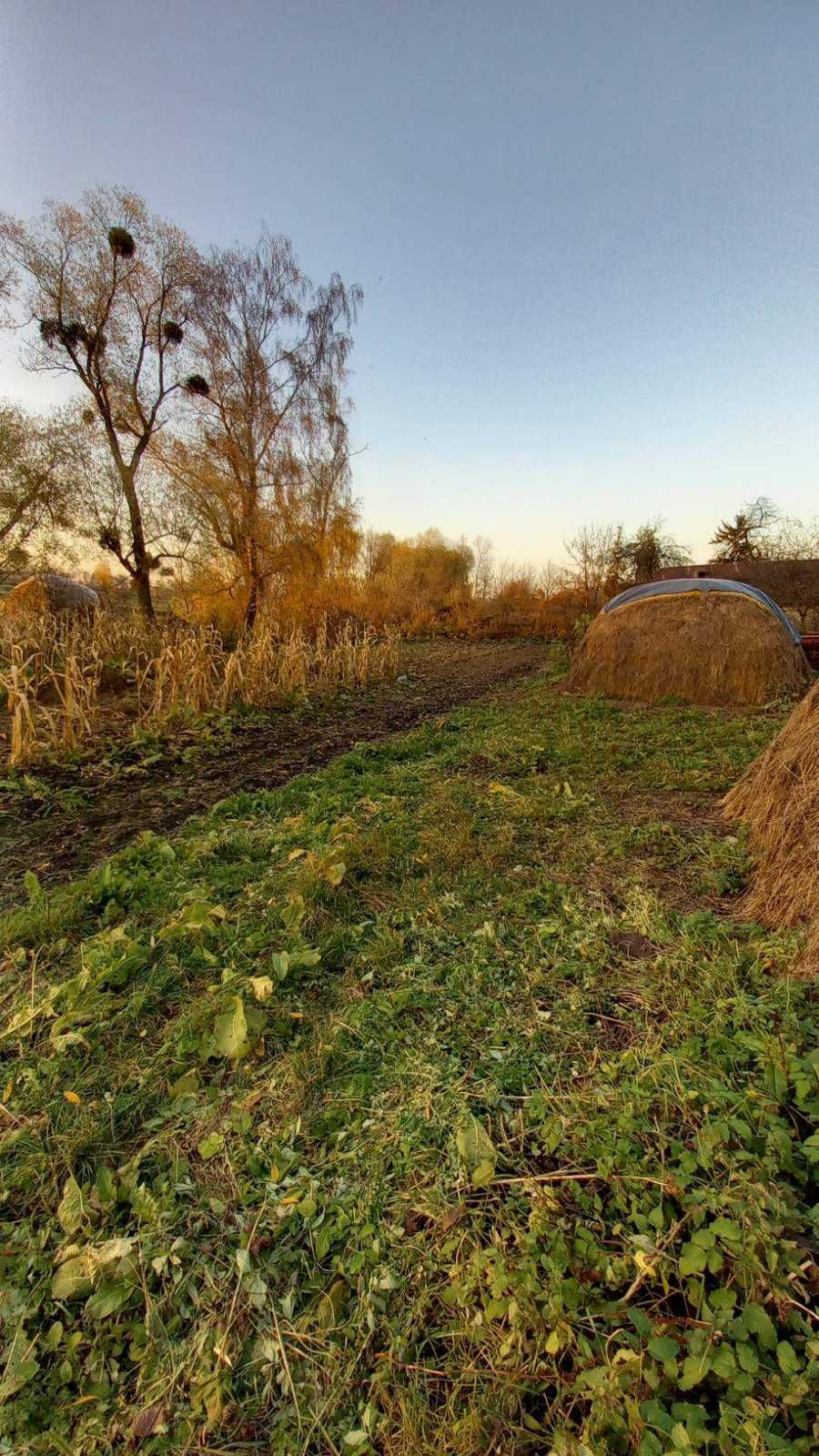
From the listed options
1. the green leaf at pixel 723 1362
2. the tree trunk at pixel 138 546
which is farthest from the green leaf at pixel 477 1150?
the tree trunk at pixel 138 546

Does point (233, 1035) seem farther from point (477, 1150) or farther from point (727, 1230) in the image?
point (727, 1230)

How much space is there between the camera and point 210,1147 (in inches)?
74.1

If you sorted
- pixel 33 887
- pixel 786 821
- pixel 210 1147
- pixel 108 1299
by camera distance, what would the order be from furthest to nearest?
pixel 33 887 < pixel 786 821 < pixel 210 1147 < pixel 108 1299

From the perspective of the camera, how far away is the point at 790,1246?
4.24 feet

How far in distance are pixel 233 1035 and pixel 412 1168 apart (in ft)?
3.11

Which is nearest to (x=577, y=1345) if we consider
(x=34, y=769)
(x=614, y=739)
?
(x=614, y=739)

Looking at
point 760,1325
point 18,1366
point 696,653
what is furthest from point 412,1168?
point 696,653


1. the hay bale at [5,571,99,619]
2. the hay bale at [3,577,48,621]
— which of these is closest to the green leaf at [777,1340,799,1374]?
the hay bale at [5,571,99,619]

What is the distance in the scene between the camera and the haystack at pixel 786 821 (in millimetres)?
2678

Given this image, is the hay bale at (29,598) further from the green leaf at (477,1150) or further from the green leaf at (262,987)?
the green leaf at (477,1150)

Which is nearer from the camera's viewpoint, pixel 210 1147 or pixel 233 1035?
pixel 210 1147

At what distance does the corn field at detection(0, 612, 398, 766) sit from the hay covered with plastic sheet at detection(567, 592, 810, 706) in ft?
18.0

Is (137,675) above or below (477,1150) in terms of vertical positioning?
Answer: above

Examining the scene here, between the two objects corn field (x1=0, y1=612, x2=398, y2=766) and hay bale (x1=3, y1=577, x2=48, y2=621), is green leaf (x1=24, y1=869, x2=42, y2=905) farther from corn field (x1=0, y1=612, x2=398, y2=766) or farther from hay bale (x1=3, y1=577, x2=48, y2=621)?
hay bale (x1=3, y1=577, x2=48, y2=621)
